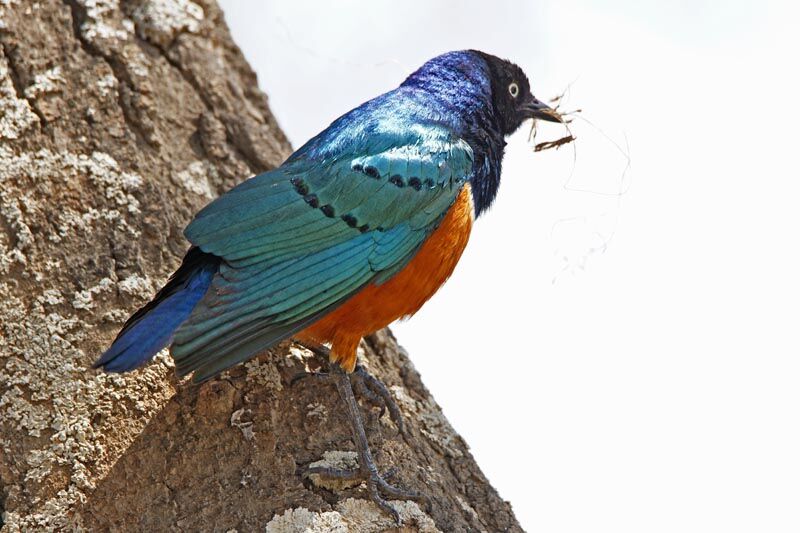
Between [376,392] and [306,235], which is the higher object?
[306,235]

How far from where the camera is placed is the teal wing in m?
3.80

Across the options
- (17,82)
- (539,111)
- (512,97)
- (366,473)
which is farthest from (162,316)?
(539,111)

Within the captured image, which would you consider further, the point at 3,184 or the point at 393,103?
the point at 393,103

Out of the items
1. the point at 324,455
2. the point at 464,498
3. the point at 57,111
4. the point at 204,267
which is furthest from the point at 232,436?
the point at 57,111

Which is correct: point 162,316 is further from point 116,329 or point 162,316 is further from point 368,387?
point 368,387

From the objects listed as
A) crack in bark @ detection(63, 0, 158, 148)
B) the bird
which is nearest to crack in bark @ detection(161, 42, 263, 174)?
crack in bark @ detection(63, 0, 158, 148)

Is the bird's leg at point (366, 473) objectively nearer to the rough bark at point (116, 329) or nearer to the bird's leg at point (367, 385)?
the rough bark at point (116, 329)

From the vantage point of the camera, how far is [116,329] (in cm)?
398

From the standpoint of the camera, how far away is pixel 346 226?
422 cm

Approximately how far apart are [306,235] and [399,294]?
0.45 metres

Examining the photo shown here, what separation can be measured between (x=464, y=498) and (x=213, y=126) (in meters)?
2.07

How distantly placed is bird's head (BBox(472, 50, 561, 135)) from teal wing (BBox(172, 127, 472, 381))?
0.71 m

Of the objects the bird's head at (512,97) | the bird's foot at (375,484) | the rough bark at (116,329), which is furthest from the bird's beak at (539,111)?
the bird's foot at (375,484)

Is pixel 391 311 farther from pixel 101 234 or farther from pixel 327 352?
pixel 101 234
